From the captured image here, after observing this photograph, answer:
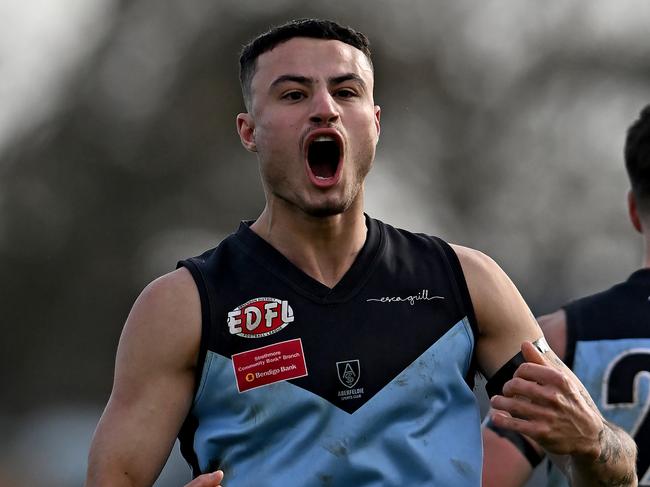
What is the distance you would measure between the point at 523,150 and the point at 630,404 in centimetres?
1686

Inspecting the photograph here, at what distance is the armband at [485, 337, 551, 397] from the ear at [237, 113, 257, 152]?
1178mm

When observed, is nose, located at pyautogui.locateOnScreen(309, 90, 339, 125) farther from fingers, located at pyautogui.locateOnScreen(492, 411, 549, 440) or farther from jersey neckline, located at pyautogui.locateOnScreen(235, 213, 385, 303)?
fingers, located at pyautogui.locateOnScreen(492, 411, 549, 440)

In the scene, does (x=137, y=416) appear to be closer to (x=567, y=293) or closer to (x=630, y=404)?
(x=630, y=404)

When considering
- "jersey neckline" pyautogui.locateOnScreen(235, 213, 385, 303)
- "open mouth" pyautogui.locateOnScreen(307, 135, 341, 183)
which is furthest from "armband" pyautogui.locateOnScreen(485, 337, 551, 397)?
"open mouth" pyautogui.locateOnScreen(307, 135, 341, 183)

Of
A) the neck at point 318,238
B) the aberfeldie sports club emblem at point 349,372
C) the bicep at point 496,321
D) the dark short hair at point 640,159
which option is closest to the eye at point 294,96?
the neck at point 318,238

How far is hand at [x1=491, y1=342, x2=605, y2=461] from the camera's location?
4809mm

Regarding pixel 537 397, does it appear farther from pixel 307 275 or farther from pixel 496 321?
pixel 307 275

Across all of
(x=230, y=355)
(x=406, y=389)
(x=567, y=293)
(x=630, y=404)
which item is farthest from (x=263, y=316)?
(x=567, y=293)

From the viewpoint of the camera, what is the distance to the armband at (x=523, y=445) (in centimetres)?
607

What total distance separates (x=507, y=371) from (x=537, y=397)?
0.55 meters

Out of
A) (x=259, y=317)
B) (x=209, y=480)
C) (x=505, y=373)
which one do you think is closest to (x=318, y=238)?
(x=259, y=317)

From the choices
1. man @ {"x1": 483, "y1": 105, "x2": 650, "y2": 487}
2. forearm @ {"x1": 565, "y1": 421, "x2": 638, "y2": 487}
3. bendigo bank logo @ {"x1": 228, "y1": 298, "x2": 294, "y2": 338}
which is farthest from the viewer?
man @ {"x1": 483, "y1": 105, "x2": 650, "y2": 487}

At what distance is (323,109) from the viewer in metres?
5.48

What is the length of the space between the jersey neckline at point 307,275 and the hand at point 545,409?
0.79 metres
